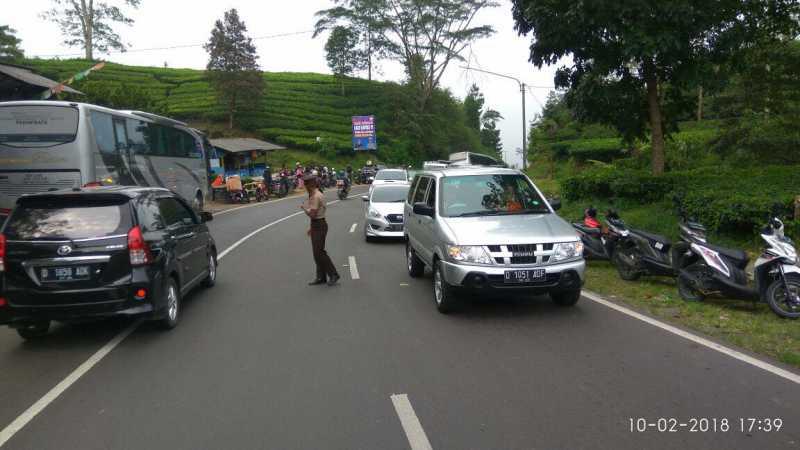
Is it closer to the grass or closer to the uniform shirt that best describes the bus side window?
the uniform shirt

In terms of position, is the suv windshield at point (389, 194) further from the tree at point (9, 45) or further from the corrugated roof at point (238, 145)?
the tree at point (9, 45)

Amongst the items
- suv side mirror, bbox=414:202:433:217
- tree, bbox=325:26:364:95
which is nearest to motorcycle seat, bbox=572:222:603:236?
suv side mirror, bbox=414:202:433:217

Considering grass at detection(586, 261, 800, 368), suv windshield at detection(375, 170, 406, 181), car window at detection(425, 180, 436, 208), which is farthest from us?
suv windshield at detection(375, 170, 406, 181)

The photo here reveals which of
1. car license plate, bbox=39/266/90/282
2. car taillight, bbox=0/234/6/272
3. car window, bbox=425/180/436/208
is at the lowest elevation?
car license plate, bbox=39/266/90/282

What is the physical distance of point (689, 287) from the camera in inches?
295

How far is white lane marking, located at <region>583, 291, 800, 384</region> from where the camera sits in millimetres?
4855

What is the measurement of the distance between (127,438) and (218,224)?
54.7 feet

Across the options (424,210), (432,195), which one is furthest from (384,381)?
(432,195)

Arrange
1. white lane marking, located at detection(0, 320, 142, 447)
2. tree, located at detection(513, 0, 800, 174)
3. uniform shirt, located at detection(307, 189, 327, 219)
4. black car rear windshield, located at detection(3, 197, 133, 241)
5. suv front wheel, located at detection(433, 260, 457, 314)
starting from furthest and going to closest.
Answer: tree, located at detection(513, 0, 800, 174)
uniform shirt, located at detection(307, 189, 327, 219)
suv front wheel, located at detection(433, 260, 457, 314)
black car rear windshield, located at detection(3, 197, 133, 241)
white lane marking, located at detection(0, 320, 142, 447)

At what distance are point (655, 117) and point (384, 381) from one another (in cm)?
1103

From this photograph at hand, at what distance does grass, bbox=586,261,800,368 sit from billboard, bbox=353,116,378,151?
4642 cm

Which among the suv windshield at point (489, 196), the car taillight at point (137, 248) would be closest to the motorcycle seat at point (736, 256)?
the suv windshield at point (489, 196)

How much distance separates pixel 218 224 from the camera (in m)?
20.0
